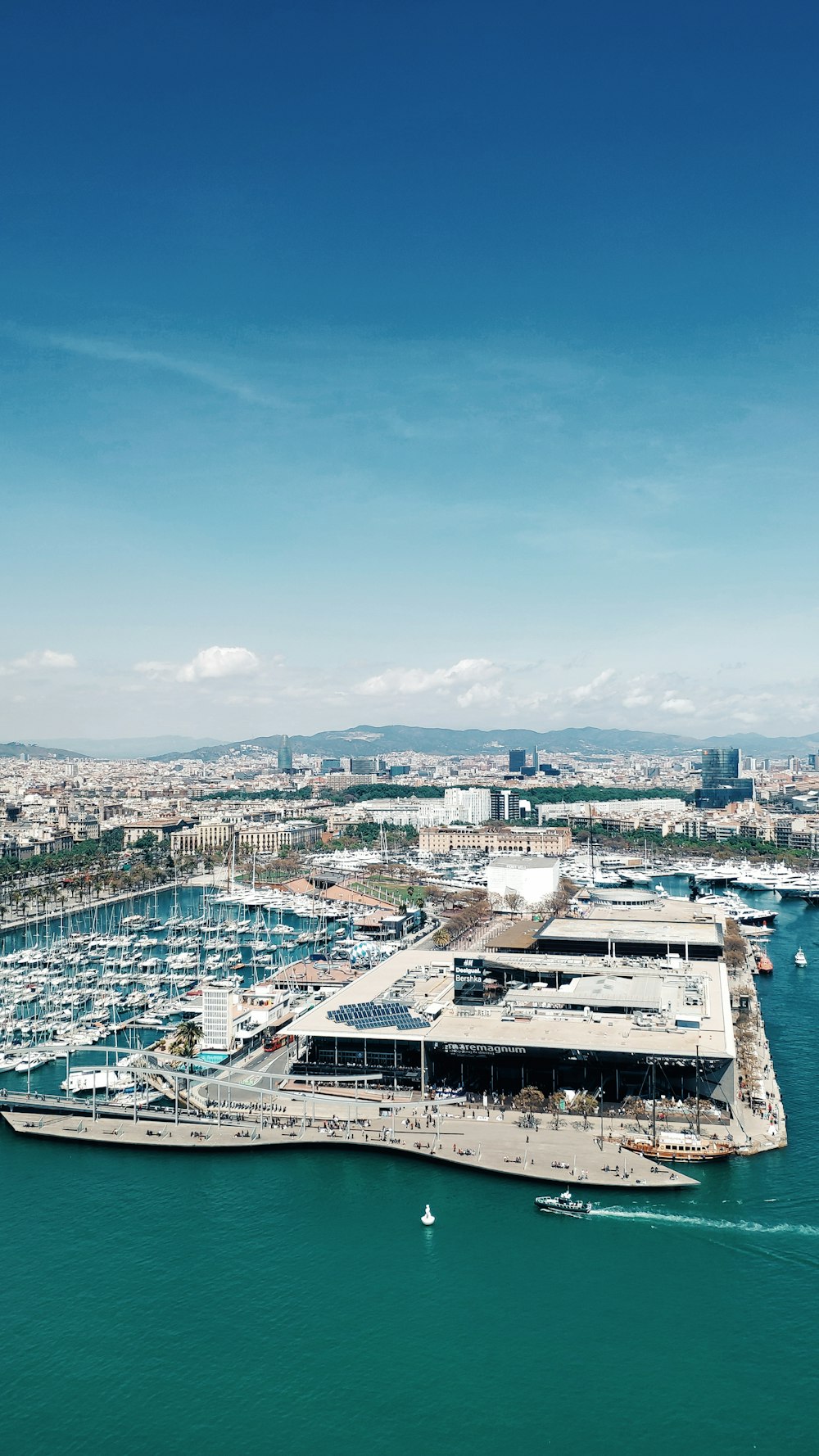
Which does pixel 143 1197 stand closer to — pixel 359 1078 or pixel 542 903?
pixel 359 1078

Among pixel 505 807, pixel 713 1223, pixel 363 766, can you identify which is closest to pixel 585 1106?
pixel 713 1223

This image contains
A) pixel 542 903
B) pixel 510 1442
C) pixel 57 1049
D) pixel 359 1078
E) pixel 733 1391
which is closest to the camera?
pixel 510 1442

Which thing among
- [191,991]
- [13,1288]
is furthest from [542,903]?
[13,1288]

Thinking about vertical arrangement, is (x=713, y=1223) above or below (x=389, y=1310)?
above

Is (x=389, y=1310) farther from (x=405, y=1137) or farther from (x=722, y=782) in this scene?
(x=722, y=782)

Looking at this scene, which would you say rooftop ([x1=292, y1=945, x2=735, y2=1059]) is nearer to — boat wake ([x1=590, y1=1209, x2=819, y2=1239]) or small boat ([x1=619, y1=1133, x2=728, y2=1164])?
small boat ([x1=619, y1=1133, x2=728, y2=1164])

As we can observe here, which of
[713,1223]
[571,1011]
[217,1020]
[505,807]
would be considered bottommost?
[713,1223]

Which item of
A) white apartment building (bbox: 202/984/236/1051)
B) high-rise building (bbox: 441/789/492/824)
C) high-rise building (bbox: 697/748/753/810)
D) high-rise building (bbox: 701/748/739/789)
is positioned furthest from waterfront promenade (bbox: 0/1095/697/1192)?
high-rise building (bbox: 701/748/739/789)
